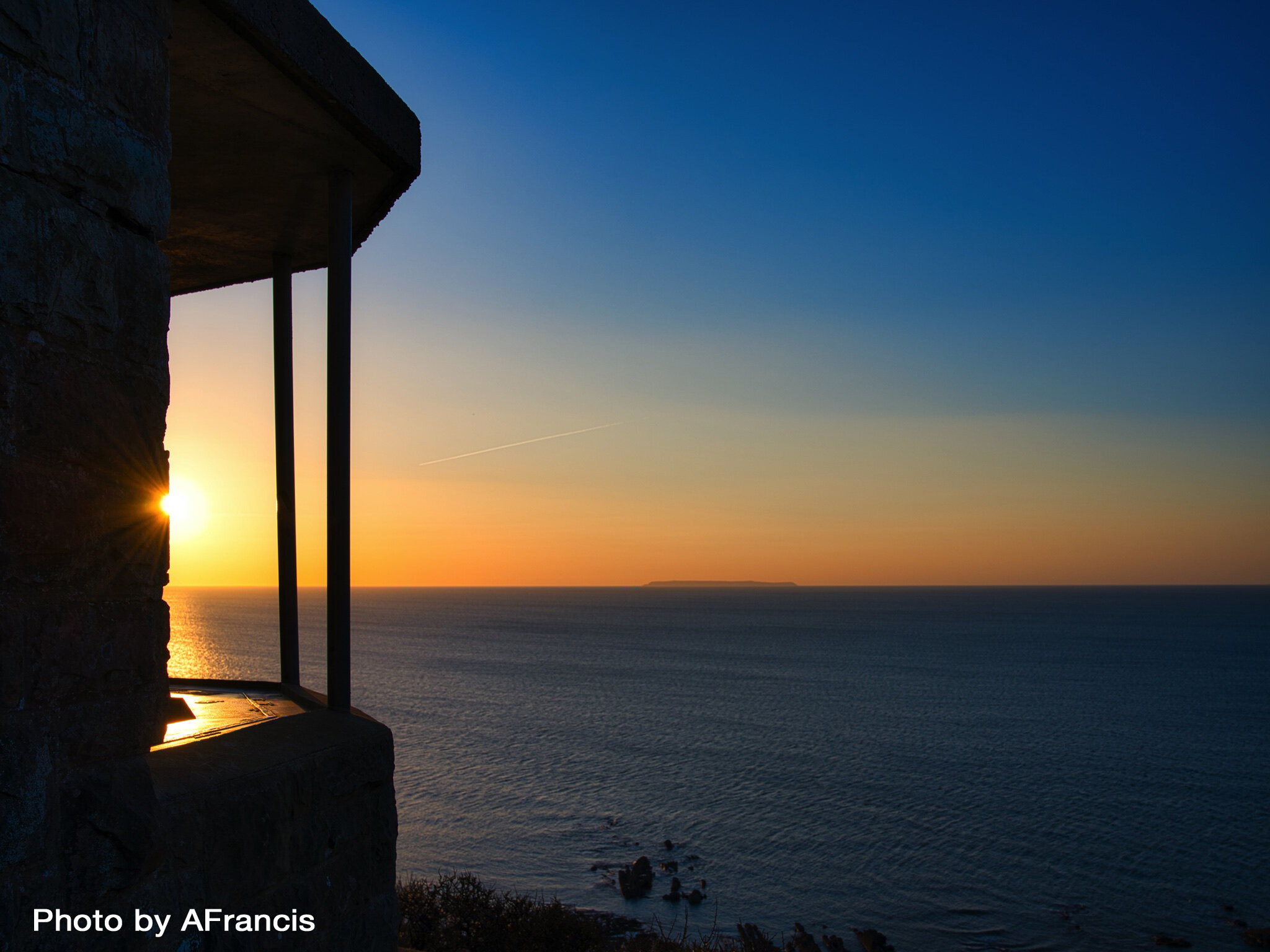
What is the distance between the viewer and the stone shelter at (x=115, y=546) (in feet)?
7.18

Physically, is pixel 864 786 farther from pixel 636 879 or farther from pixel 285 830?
pixel 285 830

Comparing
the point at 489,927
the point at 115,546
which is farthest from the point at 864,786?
the point at 115,546

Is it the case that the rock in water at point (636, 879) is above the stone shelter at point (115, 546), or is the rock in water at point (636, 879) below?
below

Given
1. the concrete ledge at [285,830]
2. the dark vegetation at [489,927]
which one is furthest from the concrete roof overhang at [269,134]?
the dark vegetation at [489,927]

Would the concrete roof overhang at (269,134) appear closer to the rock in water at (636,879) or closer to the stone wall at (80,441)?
the stone wall at (80,441)

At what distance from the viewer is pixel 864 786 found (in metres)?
33.1

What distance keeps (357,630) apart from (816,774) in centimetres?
8969

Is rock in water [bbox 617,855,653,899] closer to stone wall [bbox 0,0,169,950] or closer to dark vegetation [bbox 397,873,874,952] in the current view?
dark vegetation [bbox 397,873,874,952]

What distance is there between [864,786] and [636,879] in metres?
13.3

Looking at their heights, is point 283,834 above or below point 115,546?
below

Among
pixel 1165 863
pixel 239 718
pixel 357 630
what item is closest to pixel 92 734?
pixel 239 718

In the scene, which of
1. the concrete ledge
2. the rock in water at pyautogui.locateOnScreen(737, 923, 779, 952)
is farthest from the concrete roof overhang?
the rock in water at pyautogui.locateOnScreen(737, 923, 779, 952)

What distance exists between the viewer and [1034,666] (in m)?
71.8

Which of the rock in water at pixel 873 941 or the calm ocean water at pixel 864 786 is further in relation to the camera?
the calm ocean water at pixel 864 786
